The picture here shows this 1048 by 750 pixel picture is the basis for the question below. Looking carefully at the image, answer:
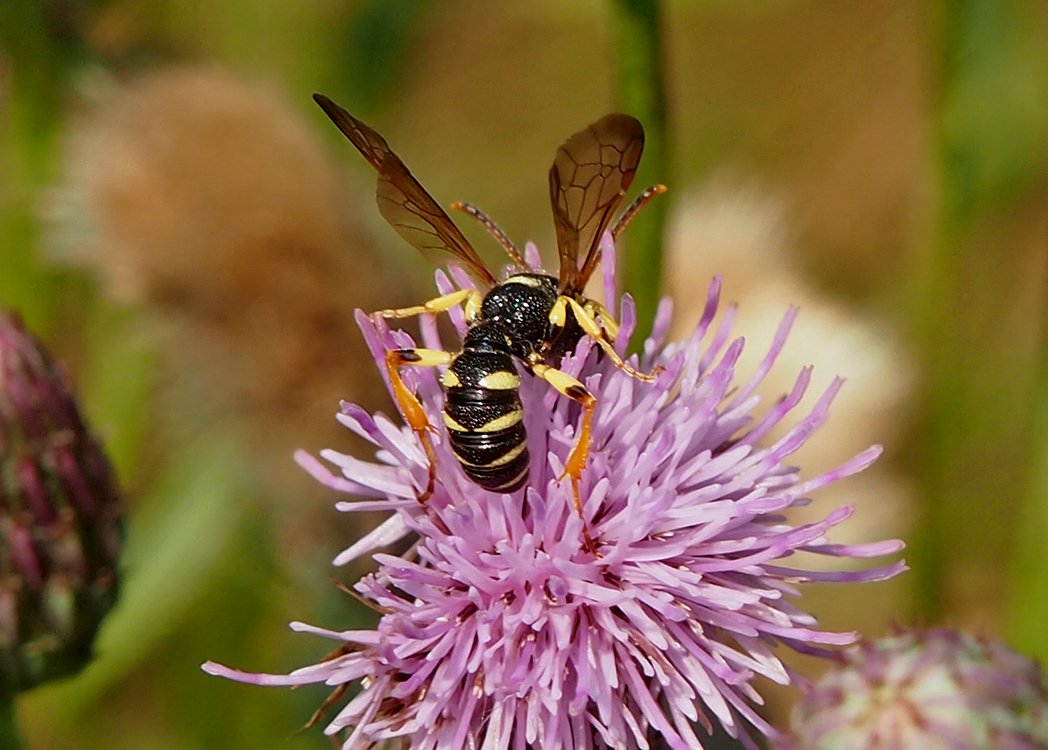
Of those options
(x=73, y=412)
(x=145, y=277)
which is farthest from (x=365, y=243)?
(x=73, y=412)

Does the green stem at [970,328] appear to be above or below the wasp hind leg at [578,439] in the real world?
above

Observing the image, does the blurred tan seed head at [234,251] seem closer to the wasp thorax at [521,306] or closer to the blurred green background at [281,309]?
the blurred green background at [281,309]

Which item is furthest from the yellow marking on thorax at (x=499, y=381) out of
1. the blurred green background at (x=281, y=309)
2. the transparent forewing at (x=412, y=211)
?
the blurred green background at (x=281, y=309)

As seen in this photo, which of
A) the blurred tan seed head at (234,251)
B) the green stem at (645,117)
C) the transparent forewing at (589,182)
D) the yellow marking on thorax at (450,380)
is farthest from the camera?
the blurred tan seed head at (234,251)

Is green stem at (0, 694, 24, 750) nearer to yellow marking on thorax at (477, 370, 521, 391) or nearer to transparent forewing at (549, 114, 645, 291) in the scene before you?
yellow marking on thorax at (477, 370, 521, 391)

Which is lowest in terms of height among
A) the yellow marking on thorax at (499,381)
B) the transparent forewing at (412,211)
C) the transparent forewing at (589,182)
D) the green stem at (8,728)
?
the green stem at (8,728)

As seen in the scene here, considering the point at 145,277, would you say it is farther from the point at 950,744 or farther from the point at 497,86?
the point at 497,86
